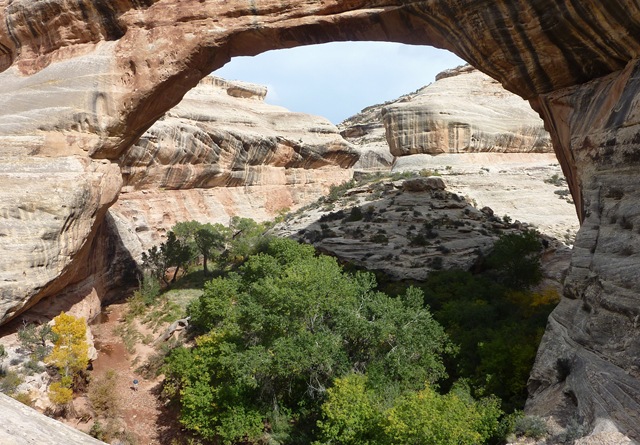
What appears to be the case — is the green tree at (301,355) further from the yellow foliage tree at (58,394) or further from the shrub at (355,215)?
the shrub at (355,215)

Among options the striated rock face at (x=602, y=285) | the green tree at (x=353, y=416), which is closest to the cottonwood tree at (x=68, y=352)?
the green tree at (x=353, y=416)

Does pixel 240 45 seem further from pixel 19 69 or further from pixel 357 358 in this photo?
pixel 357 358

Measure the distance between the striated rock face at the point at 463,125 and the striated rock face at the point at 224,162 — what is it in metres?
11.2

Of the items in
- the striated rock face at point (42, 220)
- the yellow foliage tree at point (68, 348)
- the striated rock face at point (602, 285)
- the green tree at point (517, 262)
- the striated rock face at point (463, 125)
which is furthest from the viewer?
the striated rock face at point (463, 125)

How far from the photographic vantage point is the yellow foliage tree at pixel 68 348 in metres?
13.5

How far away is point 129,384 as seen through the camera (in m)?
15.9

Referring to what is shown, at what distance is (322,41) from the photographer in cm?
1509

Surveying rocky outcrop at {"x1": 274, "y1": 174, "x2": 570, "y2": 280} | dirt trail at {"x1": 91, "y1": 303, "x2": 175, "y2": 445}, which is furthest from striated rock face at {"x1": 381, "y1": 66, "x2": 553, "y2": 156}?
dirt trail at {"x1": 91, "y1": 303, "x2": 175, "y2": 445}

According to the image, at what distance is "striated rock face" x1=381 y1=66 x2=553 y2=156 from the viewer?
31.1 metres

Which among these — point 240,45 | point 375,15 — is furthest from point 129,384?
point 375,15

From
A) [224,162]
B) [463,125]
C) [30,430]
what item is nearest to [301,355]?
[30,430]

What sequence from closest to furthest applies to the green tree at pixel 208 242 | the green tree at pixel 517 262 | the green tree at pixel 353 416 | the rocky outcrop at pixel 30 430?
the rocky outcrop at pixel 30 430 → the green tree at pixel 353 416 → the green tree at pixel 517 262 → the green tree at pixel 208 242

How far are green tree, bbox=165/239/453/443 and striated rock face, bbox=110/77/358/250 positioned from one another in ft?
48.2

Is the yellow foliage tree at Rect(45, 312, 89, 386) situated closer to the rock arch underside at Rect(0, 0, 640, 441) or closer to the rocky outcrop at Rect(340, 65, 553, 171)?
the rock arch underside at Rect(0, 0, 640, 441)
